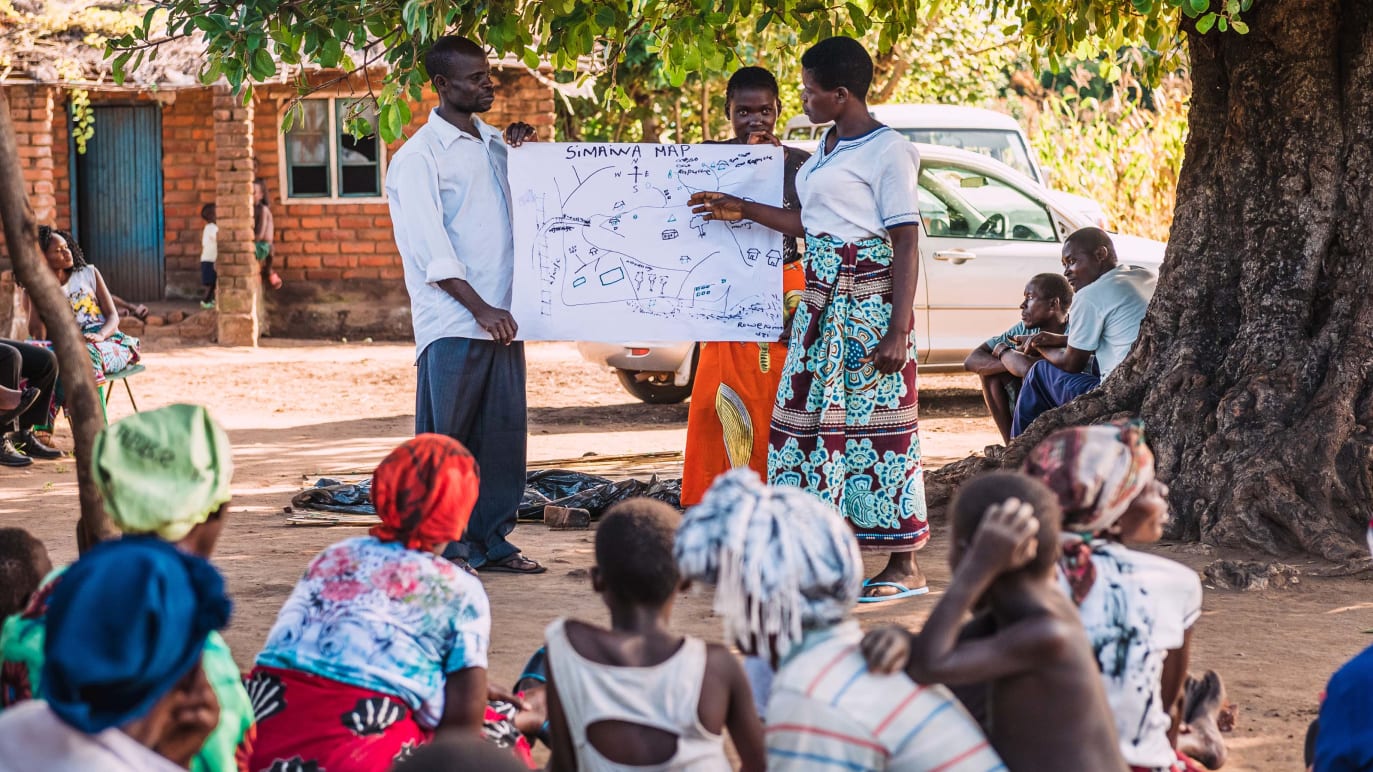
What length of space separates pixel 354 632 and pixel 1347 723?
1799 mm

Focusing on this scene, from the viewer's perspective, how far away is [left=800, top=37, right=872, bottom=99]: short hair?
16.0 ft

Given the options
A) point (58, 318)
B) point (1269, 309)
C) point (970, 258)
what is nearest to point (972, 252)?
point (970, 258)

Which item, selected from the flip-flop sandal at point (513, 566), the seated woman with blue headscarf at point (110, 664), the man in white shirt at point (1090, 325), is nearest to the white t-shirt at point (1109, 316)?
the man in white shirt at point (1090, 325)

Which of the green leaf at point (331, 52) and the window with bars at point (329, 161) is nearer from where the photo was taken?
the green leaf at point (331, 52)

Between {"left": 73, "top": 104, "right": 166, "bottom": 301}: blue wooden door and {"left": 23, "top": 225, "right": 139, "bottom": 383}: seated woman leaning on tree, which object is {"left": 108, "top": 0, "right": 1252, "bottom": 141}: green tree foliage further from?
{"left": 73, "top": 104, "right": 166, "bottom": 301}: blue wooden door

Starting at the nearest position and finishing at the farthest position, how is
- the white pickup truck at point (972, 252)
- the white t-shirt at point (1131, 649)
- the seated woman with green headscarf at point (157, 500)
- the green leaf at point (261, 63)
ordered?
1. the seated woman with green headscarf at point (157, 500)
2. the white t-shirt at point (1131, 649)
3. the green leaf at point (261, 63)
4. the white pickup truck at point (972, 252)

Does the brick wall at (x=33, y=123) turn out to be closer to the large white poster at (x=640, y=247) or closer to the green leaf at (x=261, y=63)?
the green leaf at (x=261, y=63)

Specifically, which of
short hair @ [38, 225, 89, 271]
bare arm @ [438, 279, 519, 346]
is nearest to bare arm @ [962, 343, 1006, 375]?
bare arm @ [438, 279, 519, 346]

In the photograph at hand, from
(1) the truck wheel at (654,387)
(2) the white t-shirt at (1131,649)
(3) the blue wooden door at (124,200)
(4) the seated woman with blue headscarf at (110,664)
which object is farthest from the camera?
(3) the blue wooden door at (124,200)

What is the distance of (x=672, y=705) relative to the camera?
266cm

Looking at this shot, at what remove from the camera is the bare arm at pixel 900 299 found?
4.93 m

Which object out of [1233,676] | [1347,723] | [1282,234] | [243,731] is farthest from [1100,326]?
[243,731]

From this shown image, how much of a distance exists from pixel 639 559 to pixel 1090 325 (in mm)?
4683

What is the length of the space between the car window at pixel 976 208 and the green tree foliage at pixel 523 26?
303cm
